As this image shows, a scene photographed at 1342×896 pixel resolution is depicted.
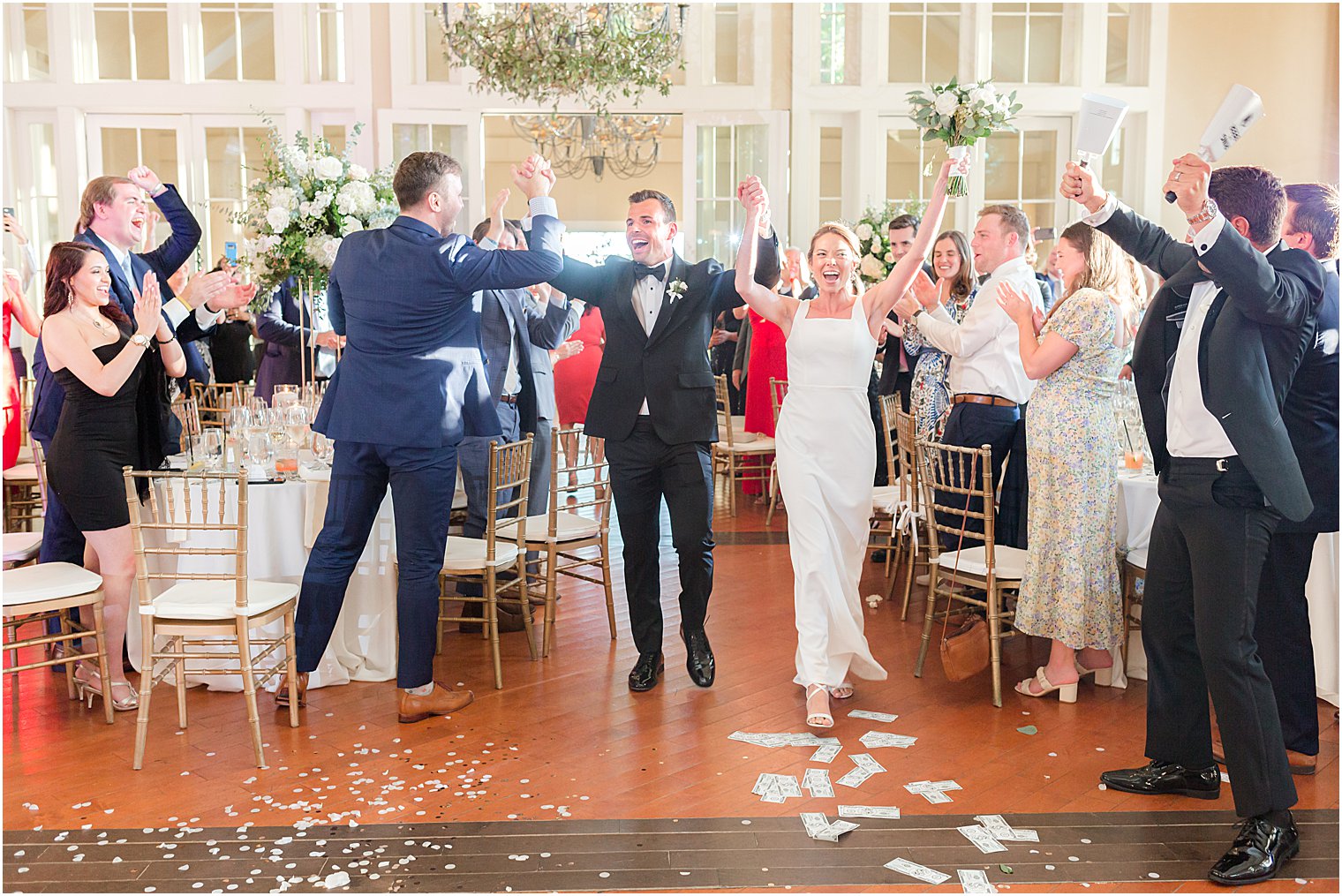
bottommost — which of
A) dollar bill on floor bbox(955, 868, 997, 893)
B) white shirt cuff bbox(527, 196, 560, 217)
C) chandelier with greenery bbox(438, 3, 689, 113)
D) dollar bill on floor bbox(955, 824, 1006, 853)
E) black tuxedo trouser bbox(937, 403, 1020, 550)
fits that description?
dollar bill on floor bbox(955, 824, 1006, 853)

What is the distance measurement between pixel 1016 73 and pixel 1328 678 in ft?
24.9

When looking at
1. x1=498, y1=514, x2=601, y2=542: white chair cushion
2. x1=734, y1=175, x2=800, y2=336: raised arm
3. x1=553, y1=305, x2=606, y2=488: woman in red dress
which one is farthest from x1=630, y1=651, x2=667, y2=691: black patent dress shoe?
x1=553, y1=305, x2=606, y2=488: woman in red dress

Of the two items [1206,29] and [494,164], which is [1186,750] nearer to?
[1206,29]

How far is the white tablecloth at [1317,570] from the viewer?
4.25 m

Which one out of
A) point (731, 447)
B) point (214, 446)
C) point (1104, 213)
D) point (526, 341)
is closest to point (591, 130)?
point (731, 447)

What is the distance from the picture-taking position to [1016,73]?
10.5 meters

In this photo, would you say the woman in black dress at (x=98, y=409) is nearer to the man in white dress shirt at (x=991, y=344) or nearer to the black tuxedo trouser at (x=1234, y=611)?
the man in white dress shirt at (x=991, y=344)

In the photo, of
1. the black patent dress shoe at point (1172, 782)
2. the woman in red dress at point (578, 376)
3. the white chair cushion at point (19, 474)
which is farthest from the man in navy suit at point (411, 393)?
the woman in red dress at point (578, 376)

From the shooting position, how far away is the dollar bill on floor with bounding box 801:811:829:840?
3238 mm

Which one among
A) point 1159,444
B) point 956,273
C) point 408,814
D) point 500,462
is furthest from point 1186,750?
point 956,273

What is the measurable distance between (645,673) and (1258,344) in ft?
8.19

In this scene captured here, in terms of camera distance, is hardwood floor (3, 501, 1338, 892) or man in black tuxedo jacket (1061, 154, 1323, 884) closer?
man in black tuxedo jacket (1061, 154, 1323, 884)

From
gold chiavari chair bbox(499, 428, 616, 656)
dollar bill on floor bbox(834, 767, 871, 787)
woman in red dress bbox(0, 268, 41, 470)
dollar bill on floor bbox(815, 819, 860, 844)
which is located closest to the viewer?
dollar bill on floor bbox(815, 819, 860, 844)

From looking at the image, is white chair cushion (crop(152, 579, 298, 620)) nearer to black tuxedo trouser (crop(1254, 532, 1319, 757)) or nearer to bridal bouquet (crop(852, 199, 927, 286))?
black tuxedo trouser (crop(1254, 532, 1319, 757))
